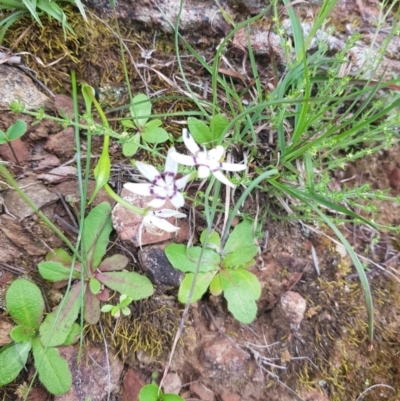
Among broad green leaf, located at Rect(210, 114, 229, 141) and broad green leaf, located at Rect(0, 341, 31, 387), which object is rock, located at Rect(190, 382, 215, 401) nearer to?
broad green leaf, located at Rect(0, 341, 31, 387)

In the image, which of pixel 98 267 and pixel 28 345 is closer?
pixel 28 345

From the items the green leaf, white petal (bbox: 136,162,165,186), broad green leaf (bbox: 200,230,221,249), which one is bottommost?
the green leaf

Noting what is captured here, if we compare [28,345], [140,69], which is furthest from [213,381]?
[140,69]

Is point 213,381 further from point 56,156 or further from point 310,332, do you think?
point 56,156

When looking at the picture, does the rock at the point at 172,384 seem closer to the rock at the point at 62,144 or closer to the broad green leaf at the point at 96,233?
the broad green leaf at the point at 96,233

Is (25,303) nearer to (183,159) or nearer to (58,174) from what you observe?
(58,174)

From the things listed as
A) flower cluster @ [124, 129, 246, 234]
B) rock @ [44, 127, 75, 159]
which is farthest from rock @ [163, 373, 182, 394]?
rock @ [44, 127, 75, 159]

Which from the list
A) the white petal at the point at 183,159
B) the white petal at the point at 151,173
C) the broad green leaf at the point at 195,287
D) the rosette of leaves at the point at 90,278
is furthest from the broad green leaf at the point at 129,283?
the white petal at the point at 183,159
